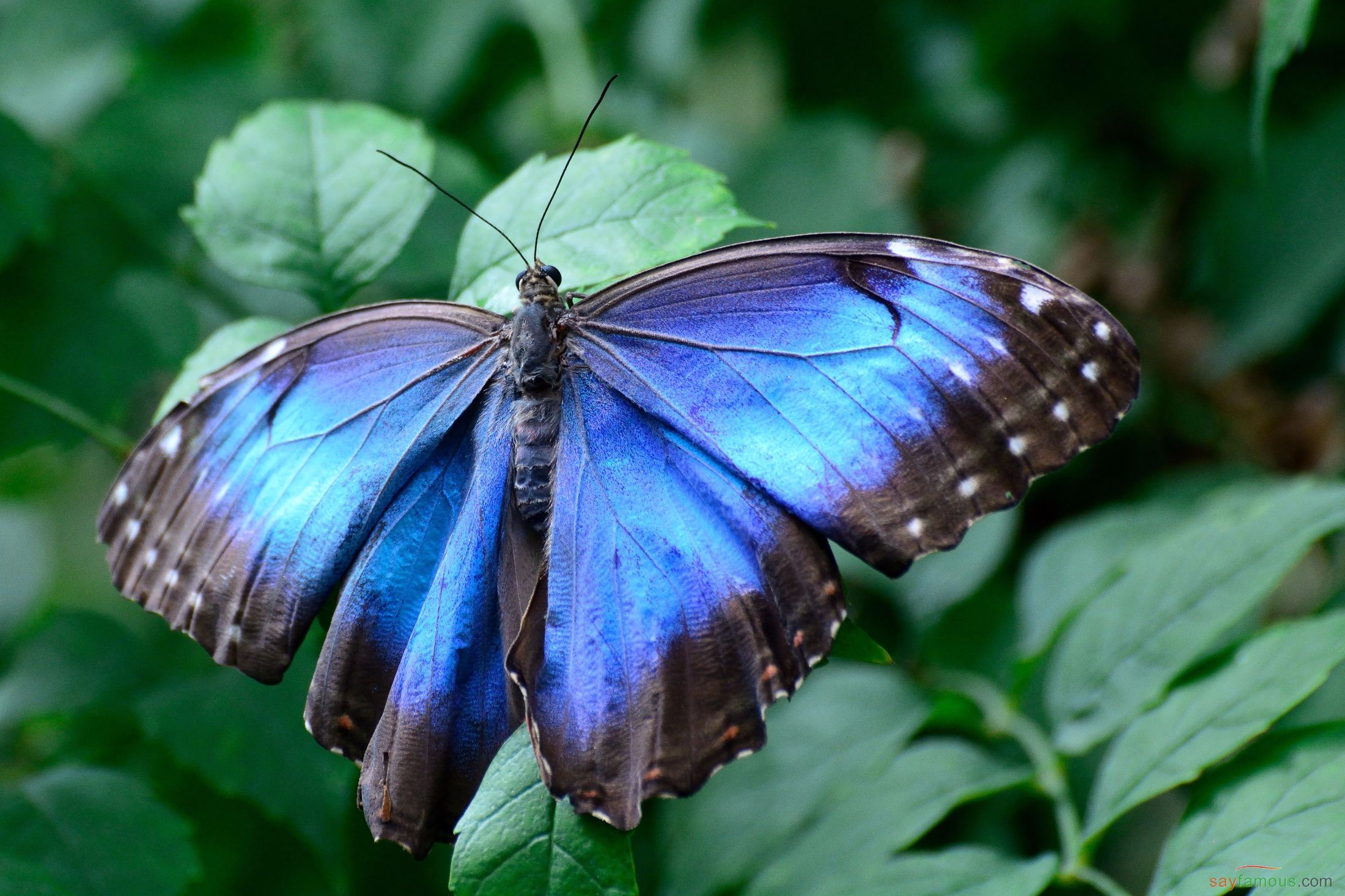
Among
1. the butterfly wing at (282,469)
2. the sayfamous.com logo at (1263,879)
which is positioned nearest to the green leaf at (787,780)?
the sayfamous.com logo at (1263,879)

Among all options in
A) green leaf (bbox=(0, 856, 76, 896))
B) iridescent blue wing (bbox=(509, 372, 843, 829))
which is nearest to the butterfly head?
iridescent blue wing (bbox=(509, 372, 843, 829))

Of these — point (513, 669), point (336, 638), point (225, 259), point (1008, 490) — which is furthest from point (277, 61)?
point (1008, 490)

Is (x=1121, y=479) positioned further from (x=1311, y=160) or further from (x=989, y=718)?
(x=989, y=718)

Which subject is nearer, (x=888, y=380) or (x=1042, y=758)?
(x=888, y=380)

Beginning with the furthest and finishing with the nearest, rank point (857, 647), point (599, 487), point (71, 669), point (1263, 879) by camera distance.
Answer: point (71, 669), point (599, 487), point (857, 647), point (1263, 879)

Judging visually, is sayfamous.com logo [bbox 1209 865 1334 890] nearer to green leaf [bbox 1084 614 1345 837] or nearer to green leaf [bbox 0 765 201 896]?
green leaf [bbox 1084 614 1345 837]

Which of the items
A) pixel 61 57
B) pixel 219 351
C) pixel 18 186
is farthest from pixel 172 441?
pixel 61 57

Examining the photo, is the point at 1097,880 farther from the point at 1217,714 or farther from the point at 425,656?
the point at 425,656

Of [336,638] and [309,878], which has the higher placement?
[336,638]
